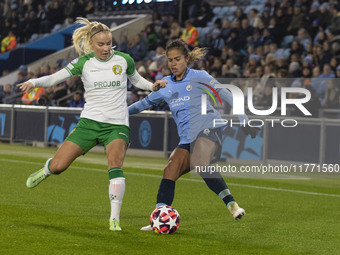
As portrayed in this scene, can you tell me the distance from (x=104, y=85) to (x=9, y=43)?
89.6 feet

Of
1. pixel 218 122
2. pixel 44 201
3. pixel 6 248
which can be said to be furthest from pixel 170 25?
pixel 6 248

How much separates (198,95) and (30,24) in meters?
27.2

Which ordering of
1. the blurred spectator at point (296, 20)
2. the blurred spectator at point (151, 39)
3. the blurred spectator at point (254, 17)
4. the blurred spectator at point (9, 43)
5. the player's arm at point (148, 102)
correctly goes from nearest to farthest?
1. the player's arm at point (148, 102)
2. the blurred spectator at point (296, 20)
3. the blurred spectator at point (254, 17)
4. the blurred spectator at point (151, 39)
5. the blurred spectator at point (9, 43)

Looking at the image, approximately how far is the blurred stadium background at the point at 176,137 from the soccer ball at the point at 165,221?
0.45ft

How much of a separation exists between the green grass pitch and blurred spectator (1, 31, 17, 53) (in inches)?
783

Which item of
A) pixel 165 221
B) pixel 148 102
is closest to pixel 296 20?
pixel 148 102

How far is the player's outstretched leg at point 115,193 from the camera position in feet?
24.3

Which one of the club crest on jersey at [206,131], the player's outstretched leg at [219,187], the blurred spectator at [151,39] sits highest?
the blurred spectator at [151,39]

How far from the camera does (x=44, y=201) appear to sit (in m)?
9.93

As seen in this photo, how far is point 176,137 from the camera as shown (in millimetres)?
18078

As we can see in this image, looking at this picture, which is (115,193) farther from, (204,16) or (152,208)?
(204,16)

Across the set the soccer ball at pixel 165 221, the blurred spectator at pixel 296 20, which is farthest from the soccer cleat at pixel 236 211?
the blurred spectator at pixel 296 20

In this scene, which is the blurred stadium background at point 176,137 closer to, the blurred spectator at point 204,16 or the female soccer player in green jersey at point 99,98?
the blurred spectator at point 204,16

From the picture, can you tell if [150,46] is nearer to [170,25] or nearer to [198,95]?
[170,25]
